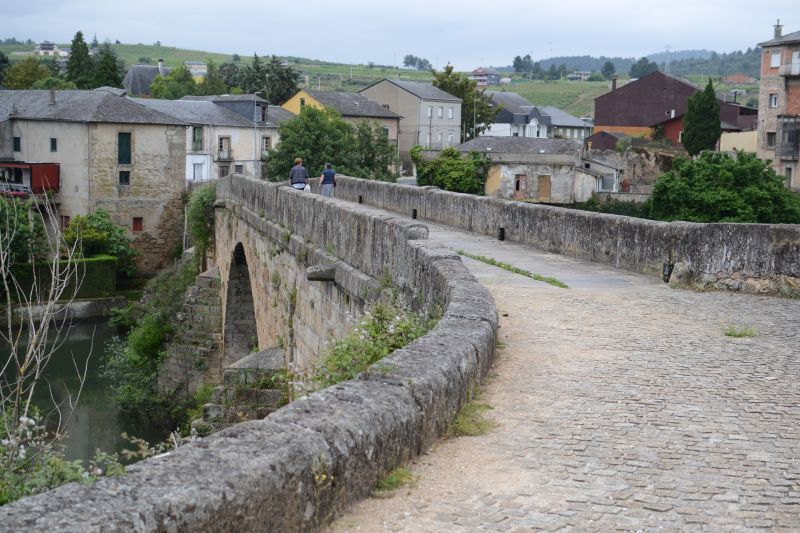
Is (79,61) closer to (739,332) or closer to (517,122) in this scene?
(517,122)

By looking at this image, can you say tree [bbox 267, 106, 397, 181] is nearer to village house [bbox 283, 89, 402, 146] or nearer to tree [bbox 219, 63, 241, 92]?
village house [bbox 283, 89, 402, 146]

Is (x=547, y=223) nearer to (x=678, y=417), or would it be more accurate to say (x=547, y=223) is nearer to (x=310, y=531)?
(x=678, y=417)

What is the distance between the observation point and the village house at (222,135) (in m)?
54.4

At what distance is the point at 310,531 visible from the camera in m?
3.60

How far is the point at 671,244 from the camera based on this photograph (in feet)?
35.9

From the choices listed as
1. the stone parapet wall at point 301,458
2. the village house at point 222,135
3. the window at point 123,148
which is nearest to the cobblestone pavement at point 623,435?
the stone parapet wall at point 301,458

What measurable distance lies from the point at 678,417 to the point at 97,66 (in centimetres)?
8367

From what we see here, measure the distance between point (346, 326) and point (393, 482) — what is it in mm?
6288

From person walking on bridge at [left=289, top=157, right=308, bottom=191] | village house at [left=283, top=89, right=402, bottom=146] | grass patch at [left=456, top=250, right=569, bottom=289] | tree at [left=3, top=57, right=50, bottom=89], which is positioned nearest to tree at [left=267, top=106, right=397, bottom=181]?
village house at [left=283, top=89, right=402, bottom=146]

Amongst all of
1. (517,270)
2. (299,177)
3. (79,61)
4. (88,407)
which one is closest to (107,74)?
(79,61)

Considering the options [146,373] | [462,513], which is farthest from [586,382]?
[146,373]

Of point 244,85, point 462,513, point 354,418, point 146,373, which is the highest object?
point 244,85

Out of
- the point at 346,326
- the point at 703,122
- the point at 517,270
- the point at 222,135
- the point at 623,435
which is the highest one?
the point at 703,122

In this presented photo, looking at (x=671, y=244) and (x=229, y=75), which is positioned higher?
(x=229, y=75)
